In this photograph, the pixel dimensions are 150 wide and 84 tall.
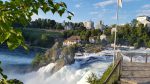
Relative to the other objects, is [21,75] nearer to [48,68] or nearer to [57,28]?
[48,68]

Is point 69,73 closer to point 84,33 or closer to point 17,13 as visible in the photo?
point 17,13

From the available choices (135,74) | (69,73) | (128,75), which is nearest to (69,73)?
(69,73)

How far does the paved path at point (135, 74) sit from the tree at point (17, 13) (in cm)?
867

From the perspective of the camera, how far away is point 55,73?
1160 inches

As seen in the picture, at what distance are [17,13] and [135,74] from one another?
10.9 metres

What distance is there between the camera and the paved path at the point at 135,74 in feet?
38.1

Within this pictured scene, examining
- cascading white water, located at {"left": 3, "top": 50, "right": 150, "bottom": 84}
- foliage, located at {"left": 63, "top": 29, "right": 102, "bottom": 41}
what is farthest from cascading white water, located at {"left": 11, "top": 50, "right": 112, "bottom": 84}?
foliage, located at {"left": 63, "top": 29, "right": 102, "bottom": 41}

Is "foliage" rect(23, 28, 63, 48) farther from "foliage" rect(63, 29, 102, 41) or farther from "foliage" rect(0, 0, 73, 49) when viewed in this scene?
"foliage" rect(0, 0, 73, 49)

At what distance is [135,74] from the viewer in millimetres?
13000

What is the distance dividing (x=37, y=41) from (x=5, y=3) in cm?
8264

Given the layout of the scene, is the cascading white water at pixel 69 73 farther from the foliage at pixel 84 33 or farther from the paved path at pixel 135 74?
the foliage at pixel 84 33

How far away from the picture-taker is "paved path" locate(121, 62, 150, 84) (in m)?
11.6

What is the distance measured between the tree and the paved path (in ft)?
28.4

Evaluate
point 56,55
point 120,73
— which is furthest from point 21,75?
point 120,73
